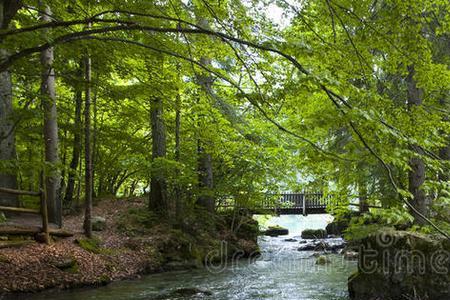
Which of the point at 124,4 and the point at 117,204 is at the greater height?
the point at 124,4

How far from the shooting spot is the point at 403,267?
715 cm

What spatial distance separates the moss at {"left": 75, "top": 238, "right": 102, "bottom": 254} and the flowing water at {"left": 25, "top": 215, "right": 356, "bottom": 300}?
1.29 meters

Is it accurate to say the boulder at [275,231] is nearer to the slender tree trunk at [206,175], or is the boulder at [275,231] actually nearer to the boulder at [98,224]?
the slender tree trunk at [206,175]

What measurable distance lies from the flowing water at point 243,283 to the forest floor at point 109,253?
40 centimetres

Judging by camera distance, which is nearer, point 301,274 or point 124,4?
point 124,4

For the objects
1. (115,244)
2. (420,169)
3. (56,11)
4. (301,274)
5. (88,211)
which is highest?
(56,11)

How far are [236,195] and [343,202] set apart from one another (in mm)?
7019

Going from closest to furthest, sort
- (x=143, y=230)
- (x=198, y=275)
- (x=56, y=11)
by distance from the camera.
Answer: (x=56, y=11) < (x=198, y=275) < (x=143, y=230)

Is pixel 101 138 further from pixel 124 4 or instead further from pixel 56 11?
pixel 124 4

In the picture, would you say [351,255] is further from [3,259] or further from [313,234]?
[3,259]

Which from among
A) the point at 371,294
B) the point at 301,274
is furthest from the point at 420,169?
the point at 301,274

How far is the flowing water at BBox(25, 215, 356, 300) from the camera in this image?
26.7 ft

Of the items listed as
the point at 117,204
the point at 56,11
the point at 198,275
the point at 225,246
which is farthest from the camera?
the point at 117,204

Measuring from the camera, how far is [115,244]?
433 inches
